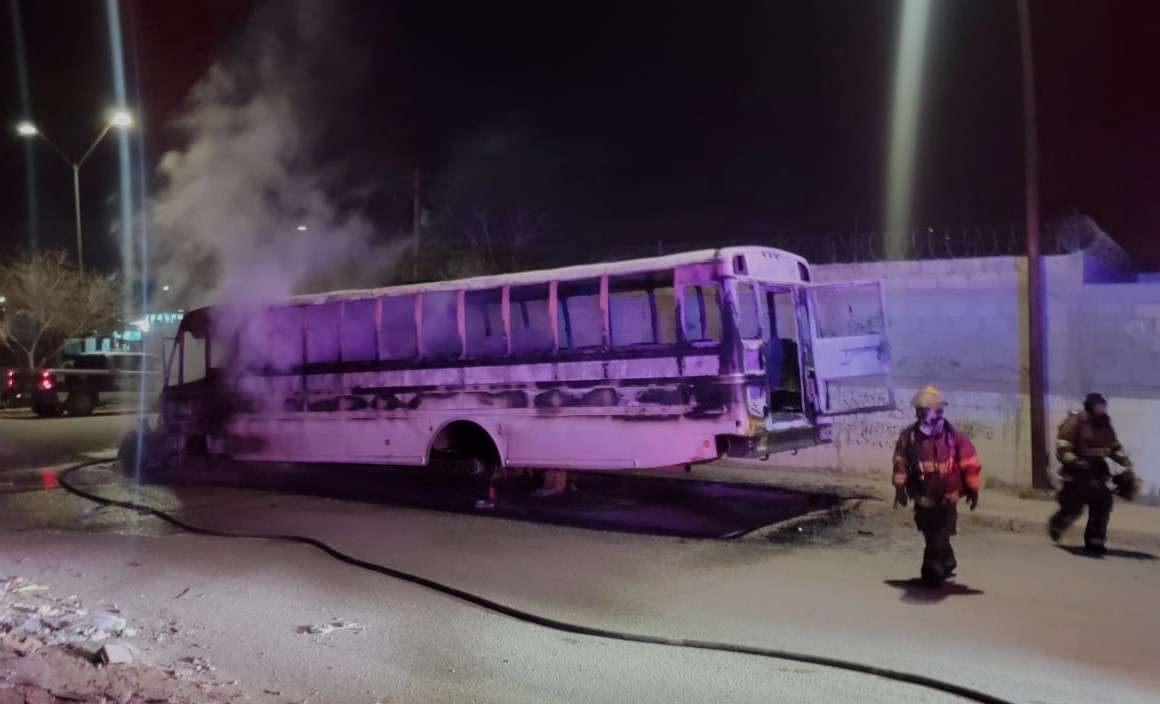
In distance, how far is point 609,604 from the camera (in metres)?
6.38

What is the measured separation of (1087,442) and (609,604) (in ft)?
13.8

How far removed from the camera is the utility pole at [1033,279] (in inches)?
397

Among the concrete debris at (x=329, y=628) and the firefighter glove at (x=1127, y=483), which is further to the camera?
the firefighter glove at (x=1127, y=483)

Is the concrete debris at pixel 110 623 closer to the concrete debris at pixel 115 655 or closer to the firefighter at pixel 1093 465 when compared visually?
the concrete debris at pixel 115 655

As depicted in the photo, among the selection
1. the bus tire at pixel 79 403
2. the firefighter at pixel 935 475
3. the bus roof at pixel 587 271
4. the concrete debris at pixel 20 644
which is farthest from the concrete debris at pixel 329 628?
the bus tire at pixel 79 403

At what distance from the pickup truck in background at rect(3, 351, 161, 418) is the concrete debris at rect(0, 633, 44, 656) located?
812 inches

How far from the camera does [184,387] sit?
12797 mm

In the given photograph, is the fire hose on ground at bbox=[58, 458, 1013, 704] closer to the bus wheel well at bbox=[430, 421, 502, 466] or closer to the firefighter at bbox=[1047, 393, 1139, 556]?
the bus wheel well at bbox=[430, 421, 502, 466]

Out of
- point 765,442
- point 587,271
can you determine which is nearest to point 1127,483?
point 765,442

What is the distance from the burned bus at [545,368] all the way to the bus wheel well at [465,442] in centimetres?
2

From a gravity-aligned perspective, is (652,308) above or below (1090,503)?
above

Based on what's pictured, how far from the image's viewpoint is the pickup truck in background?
23.4m

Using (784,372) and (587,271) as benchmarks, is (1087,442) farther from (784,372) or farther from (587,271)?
(587,271)

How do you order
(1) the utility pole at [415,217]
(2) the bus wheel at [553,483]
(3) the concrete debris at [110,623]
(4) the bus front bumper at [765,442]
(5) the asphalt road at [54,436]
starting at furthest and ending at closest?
(1) the utility pole at [415,217], (5) the asphalt road at [54,436], (2) the bus wheel at [553,483], (4) the bus front bumper at [765,442], (3) the concrete debris at [110,623]
